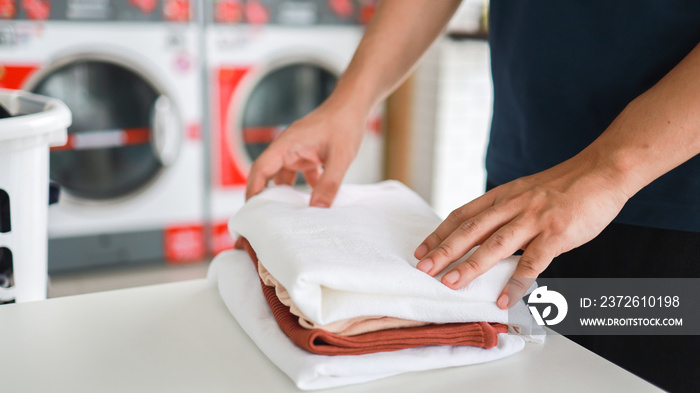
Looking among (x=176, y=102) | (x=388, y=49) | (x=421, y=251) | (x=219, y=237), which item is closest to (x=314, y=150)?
(x=388, y=49)

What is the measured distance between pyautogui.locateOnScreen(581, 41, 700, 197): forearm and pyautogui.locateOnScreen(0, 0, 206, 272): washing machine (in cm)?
167

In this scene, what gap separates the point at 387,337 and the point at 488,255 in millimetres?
110

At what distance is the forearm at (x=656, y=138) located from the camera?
21.7 inches

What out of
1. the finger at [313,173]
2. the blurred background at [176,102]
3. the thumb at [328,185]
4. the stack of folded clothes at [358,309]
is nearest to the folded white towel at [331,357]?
the stack of folded clothes at [358,309]

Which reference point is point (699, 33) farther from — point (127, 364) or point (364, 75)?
point (127, 364)

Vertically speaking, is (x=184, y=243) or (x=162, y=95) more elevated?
(x=162, y=95)

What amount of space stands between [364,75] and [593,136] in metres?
0.31

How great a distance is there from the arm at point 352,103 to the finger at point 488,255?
25cm

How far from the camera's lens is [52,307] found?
0.64 meters

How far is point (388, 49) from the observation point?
871 millimetres

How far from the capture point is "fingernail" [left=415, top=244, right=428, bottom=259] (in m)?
0.56

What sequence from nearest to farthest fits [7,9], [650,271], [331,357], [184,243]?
[331,357] → [650,271] → [7,9] → [184,243]

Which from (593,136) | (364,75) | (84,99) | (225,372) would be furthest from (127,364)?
(84,99)

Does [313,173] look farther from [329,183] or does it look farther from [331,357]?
[331,357]
